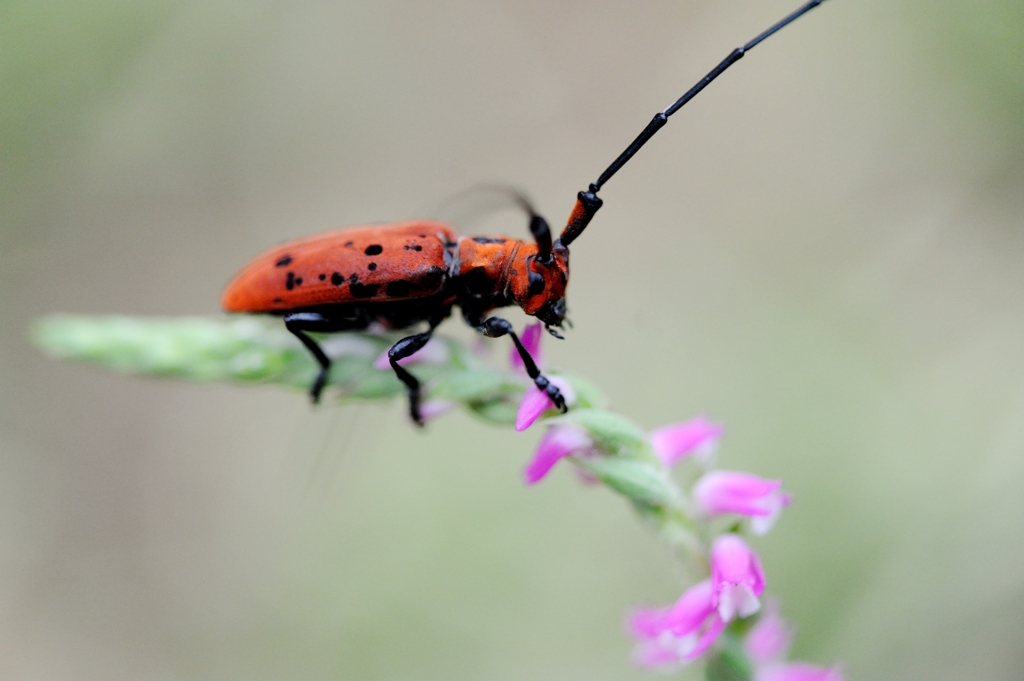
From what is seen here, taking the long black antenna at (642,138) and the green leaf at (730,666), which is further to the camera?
the long black antenna at (642,138)

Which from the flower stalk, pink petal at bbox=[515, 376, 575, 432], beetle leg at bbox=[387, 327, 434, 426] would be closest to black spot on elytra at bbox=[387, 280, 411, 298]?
the flower stalk

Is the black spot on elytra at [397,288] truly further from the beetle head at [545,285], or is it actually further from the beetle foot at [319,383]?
the beetle foot at [319,383]

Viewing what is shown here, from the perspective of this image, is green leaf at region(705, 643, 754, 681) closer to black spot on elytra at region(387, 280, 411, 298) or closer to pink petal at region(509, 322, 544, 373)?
pink petal at region(509, 322, 544, 373)

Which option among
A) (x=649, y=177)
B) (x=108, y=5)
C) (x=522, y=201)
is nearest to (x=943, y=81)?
(x=649, y=177)

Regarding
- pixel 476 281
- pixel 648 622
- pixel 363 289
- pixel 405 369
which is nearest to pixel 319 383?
pixel 405 369

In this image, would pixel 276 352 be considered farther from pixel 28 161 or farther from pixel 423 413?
pixel 28 161

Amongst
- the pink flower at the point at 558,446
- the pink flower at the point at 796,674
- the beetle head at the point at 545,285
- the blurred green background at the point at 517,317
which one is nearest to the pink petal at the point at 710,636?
the pink flower at the point at 796,674
